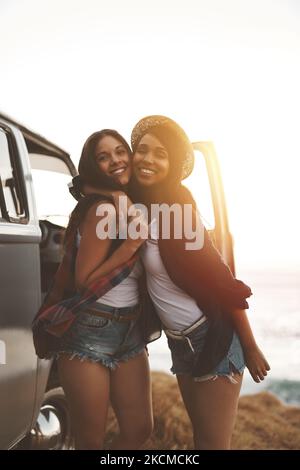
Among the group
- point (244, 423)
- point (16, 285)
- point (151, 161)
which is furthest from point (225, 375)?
point (244, 423)

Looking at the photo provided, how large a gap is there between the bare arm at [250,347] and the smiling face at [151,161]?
0.62 metres

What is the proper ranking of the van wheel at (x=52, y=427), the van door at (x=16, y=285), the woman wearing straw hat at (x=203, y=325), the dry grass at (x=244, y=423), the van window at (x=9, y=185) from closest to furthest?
1. the woman wearing straw hat at (x=203, y=325)
2. the van door at (x=16, y=285)
3. the van window at (x=9, y=185)
4. the van wheel at (x=52, y=427)
5. the dry grass at (x=244, y=423)

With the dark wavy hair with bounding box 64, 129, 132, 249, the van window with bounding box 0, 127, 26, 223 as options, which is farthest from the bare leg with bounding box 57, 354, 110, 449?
the van window with bounding box 0, 127, 26, 223

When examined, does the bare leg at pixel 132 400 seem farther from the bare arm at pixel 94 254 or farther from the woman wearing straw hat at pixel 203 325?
the bare arm at pixel 94 254

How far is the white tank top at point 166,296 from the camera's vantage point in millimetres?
2436

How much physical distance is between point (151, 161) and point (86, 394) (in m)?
0.94

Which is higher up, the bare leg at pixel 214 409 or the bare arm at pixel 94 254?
the bare arm at pixel 94 254

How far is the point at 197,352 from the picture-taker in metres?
2.41

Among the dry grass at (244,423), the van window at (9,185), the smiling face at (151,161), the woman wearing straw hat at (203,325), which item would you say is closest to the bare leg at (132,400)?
the woman wearing straw hat at (203,325)

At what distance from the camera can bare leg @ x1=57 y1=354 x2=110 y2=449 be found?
8.04 ft

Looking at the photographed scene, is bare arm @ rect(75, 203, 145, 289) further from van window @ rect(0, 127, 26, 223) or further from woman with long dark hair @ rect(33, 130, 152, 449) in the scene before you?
van window @ rect(0, 127, 26, 223)

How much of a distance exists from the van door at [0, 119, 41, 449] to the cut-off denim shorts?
0.48 meters

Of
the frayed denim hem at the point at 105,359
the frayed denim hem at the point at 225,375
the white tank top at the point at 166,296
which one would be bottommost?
the frayed denim hem at the point at 225,375

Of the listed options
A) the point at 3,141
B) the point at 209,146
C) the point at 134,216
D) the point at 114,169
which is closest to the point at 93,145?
the point at 114,169
